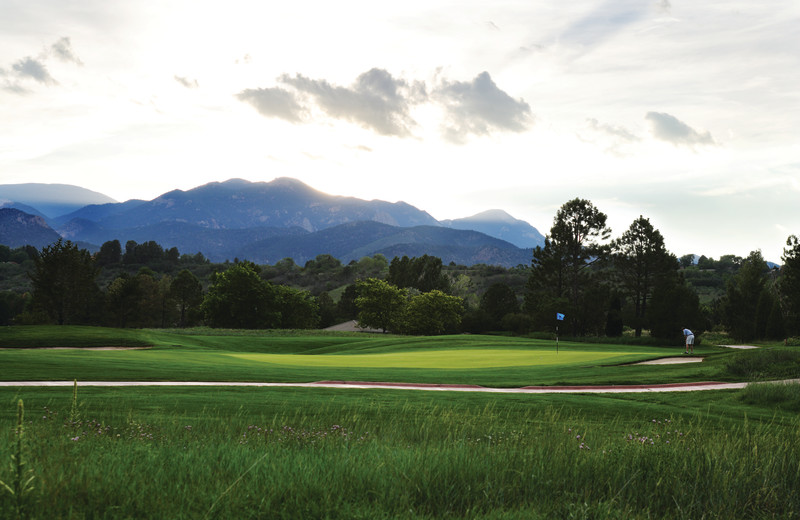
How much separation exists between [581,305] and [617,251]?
32.0ft

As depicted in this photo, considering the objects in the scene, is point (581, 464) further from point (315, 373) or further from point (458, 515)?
point (315, 373)

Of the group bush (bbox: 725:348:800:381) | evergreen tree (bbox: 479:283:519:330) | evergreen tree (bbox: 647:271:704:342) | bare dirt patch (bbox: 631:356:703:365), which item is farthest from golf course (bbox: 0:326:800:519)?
evergreen tree (bbox: 479:283:519:330)

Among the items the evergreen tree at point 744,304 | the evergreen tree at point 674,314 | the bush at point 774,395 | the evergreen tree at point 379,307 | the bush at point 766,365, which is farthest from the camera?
the evergreen tree at point 379,307

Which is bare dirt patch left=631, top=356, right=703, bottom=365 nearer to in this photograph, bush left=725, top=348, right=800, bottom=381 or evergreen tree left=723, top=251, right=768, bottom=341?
bush left=725, top=348, right=800, bottom=381

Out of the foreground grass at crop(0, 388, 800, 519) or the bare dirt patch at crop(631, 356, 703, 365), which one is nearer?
the foreground grass at crop(0, 388, 800, 519)

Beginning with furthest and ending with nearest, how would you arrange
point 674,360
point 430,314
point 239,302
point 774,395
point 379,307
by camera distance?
1. point 379,307
2. point 239,302
3. point 430,314
4. point 674,360
5. point 774,395

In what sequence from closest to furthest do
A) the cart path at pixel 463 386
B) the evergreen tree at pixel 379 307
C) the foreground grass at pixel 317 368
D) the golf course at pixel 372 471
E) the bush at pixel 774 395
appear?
1. the golf course at pixel 372 471
2. the bush at pixel 774 395
3. the cart path at pixel 463 386
4. the foreground grass at pixel 317 368
5. the evergreen tree at pixel 379 307

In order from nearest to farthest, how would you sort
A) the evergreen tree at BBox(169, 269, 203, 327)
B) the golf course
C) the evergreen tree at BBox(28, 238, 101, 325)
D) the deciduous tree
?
the golf course
the evergreen tree at BBox(28, 238, 101, 325)
the deciduous tree
the evergreen tree at BBox(169, 269, 203, 327)

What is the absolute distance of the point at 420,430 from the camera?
26.5 ft

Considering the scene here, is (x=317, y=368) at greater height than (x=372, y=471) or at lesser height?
lesser

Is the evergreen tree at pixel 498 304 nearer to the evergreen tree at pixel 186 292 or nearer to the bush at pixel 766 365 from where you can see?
the evergreen tree at pixel 186 292

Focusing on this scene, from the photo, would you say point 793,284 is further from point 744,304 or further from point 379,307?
point 379,307

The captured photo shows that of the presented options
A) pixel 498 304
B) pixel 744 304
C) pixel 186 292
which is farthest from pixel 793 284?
pixel 186 292

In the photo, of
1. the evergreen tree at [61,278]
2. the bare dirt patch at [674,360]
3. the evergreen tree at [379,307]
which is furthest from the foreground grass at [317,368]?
the evergreen tree at [379,307]
